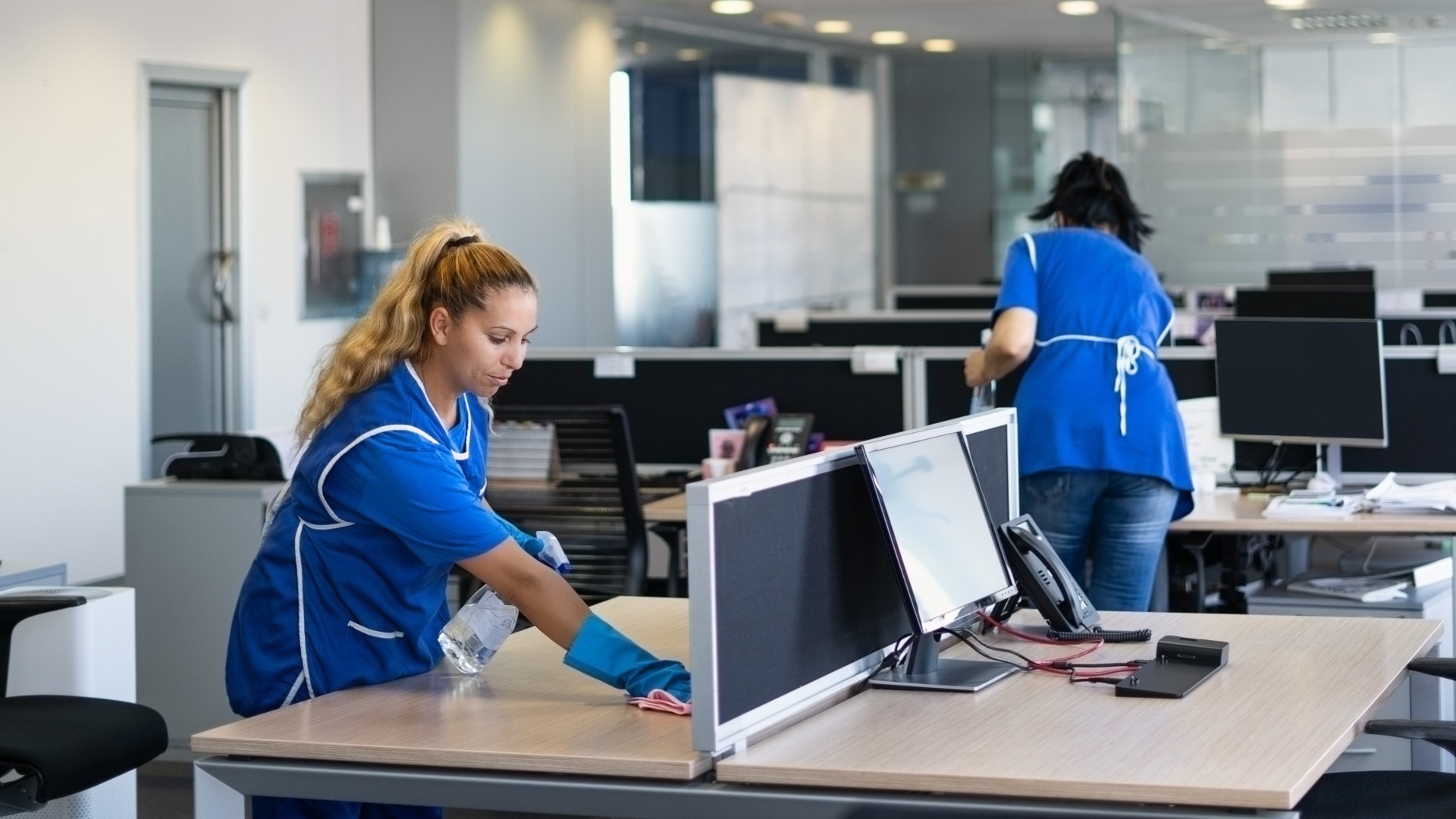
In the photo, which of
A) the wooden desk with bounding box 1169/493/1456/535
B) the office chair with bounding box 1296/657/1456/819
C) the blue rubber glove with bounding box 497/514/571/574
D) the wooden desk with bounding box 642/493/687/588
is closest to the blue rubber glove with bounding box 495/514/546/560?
the blue rubber glove with bounding box 497/514/571/574

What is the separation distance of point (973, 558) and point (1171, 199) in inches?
305

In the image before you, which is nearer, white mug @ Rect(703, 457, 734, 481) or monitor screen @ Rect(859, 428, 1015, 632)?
monitor screen @ Rect(859, 428, 1015, 632)

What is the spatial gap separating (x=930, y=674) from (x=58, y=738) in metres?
1.44

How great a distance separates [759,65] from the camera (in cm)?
1159

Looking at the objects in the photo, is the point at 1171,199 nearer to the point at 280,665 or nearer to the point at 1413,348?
the point at 1413,348

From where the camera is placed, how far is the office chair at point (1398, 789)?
2.44m

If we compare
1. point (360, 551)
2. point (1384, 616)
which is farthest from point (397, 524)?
point (1384, 616)

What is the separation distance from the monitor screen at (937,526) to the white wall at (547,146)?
21.7ft

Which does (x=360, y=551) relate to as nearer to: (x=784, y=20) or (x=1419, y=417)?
(x=1419, y=417)

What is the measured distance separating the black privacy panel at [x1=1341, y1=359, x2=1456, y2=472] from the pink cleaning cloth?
299 centimetres

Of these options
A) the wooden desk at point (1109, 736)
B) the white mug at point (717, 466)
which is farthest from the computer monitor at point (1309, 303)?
the wooden desk at point (1109, 736)

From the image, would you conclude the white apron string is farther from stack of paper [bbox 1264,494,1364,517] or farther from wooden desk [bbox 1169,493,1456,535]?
stack of paper [bbox 1264,494,1364,517]

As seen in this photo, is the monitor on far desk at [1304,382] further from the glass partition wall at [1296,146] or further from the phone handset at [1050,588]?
the glass partition wall at [1296,146]

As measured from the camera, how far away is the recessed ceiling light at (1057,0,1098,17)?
10.2 meters
